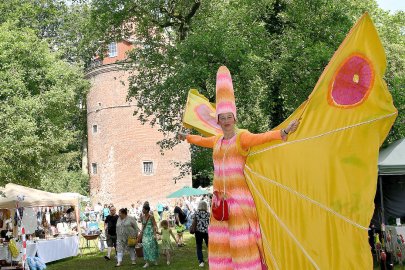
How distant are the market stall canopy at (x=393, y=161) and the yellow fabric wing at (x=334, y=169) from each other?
729 cm

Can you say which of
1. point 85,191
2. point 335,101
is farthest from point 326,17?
point 85,191

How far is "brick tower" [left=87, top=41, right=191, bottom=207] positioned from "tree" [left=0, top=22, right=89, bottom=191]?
17.7m

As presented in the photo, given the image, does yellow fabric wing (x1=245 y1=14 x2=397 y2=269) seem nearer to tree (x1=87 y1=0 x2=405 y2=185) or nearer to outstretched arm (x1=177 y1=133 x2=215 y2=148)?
outstretched arm (x1=177 y1=133 x2=215 y2=148)

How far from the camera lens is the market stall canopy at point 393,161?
13359mm

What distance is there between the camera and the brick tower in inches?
1898

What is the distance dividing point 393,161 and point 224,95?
8111mm

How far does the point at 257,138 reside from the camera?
6551 mm

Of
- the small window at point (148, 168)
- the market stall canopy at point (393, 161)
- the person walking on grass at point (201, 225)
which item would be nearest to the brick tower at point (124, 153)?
the small window at point (148, 168)

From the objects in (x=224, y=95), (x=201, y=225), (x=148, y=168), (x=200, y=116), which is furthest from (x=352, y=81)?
(x=148, y=168)

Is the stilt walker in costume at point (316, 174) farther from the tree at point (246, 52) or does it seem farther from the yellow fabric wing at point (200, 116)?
the tree at point (246, 52)

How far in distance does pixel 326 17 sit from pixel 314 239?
14807mm

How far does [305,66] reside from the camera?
19.0 m

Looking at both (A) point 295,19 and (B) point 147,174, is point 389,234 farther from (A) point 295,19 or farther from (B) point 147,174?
(B) point 147,174

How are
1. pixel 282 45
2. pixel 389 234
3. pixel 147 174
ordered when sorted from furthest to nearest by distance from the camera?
pixel 147 174 < pixel 282 45 < pixel 389 234
